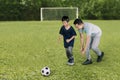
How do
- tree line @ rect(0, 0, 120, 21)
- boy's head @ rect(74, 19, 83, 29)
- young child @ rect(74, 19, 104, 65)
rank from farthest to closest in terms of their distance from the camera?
tree line @ rect(0, 0, 120, 21)
young child @ rect(74, 19, 104, 65)
boy's head @ rect(74, 19, 83, 29)

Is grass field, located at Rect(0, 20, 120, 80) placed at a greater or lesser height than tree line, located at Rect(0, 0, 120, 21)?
greater

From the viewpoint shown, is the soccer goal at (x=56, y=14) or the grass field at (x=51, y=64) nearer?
the grass field at (x=51, y=64)

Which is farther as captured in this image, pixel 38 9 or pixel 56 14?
pixel 38 9

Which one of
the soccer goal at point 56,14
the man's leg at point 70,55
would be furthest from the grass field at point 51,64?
the soccer goal at point 56,14

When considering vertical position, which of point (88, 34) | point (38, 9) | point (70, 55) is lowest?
point (38, 9)

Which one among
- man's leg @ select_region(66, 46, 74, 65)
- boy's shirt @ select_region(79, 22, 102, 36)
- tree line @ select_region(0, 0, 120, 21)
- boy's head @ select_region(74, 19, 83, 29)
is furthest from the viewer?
tree line @ select_region(0, 0, 120, 21)

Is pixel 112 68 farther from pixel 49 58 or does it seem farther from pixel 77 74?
pixel 49 58

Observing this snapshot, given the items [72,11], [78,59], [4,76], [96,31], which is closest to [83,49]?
[96,31]

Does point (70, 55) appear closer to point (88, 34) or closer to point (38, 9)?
point (88, 34)

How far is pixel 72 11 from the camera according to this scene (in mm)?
39844

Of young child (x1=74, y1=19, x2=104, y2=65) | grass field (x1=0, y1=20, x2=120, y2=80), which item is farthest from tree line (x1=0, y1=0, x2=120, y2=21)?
young child (x1=74, y1=19, x2=104, y2=65)

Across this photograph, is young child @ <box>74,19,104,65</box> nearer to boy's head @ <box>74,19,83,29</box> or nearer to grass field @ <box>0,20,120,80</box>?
boy's head @ <box>74,19,83,29</box>

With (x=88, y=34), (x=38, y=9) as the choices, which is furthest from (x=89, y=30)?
(x=38, y=9)

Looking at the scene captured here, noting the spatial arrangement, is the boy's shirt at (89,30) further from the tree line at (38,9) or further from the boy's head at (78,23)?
the tree line at (38,9)
